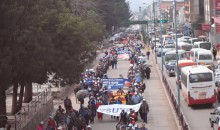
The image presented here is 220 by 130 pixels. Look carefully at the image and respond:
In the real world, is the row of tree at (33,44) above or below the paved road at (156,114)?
above

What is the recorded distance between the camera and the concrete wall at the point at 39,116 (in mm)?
29206

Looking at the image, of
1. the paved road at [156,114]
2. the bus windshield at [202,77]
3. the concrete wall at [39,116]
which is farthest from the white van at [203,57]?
the concrete wall at [39,116]

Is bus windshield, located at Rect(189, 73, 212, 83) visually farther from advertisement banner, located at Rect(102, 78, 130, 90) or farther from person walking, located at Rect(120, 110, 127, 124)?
person walking, located at Rect(120, 110, 127, 124)

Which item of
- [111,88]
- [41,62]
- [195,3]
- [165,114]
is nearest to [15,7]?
[41,62]

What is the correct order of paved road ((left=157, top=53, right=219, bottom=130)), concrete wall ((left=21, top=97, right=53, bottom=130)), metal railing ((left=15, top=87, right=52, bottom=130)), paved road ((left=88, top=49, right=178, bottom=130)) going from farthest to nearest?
paved road ((left=88, top=49, right=178, bottom=130))
paved road ((left=157, top=53, right=219, bottom=130))
concrete wall ((left=21, top=97, right=53, bottom=130))
metal railing ((left=15, top=87, right=52, bottom=130))

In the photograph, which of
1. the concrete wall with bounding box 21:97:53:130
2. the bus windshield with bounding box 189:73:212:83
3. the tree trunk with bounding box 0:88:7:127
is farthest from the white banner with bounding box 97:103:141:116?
the tree trunk with bounding box 0:88:7:127

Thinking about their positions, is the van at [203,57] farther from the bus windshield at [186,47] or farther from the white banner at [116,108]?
the white banner at [116,108]

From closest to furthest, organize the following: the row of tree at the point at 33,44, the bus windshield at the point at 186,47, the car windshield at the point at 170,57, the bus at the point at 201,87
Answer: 1. the row of tree at the point at 33,44
2. the bus at the point at 201,87
3. the car windshield at the point at 170,57
4. the bus windshield at the point at 186,47

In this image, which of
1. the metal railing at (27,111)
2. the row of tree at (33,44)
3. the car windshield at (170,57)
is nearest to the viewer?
the row of tree at (33,44)

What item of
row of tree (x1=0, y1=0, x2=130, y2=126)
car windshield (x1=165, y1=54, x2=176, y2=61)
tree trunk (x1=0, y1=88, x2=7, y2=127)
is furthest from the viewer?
car windshield (x1=165, y1=54, x2=176, y2=61)

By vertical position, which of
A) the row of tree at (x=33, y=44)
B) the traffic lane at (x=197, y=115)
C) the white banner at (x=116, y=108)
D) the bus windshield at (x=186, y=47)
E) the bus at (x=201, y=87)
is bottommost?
the traffic lane at (x=197, y=115)

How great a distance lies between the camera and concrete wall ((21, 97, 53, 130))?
29.2 meters

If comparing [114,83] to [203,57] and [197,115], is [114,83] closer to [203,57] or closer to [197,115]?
[197,115]

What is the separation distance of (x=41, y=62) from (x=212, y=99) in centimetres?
1143
